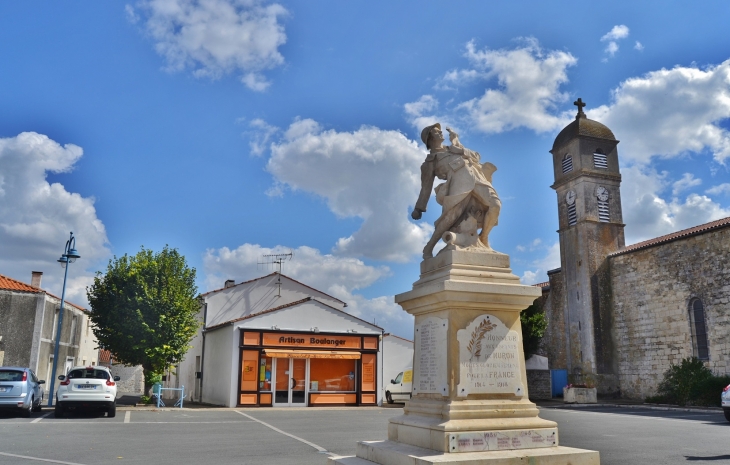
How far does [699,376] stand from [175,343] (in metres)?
20.2

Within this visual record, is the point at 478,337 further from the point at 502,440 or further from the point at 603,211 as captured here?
the point at 603,211

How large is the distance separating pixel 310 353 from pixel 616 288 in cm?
1527

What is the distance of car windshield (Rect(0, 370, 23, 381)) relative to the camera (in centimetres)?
1619

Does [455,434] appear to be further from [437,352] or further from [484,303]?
[484,303]

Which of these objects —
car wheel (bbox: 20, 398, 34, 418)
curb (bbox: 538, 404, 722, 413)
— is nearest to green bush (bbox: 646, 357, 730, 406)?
curb (bbox: 538, 404, 722, 413)

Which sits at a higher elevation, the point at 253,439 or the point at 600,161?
the point at 600,161

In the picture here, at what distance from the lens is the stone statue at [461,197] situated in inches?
265

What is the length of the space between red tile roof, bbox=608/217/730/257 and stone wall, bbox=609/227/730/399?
0.18m

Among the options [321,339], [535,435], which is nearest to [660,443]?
[535,435]

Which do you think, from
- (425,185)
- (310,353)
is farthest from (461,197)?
(310,353)

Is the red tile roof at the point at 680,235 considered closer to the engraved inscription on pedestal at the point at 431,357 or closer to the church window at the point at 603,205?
the church window at the point at 603,205

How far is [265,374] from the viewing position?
80.2ft

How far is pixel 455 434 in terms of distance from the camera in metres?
5.48

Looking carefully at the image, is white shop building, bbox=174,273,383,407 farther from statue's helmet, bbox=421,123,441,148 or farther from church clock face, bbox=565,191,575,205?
statue's helmet, bbox=421,123,441,148
